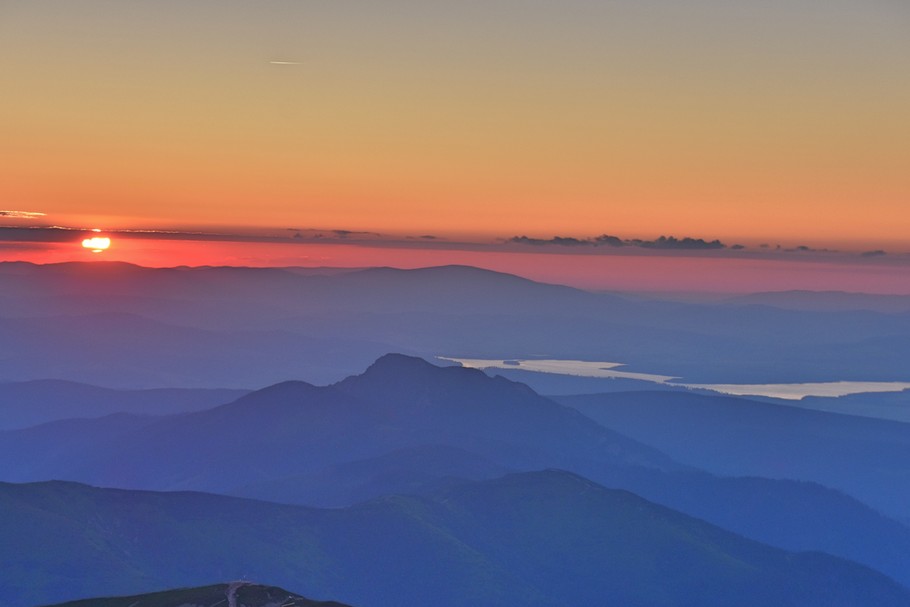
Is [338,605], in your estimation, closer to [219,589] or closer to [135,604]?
[219,589]

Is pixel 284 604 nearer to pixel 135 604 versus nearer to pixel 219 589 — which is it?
pixel 219 589

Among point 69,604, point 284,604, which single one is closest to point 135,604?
point 69,604

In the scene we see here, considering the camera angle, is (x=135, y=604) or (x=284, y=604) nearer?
(x=284, y=604)

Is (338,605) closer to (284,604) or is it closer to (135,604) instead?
(284,604)
